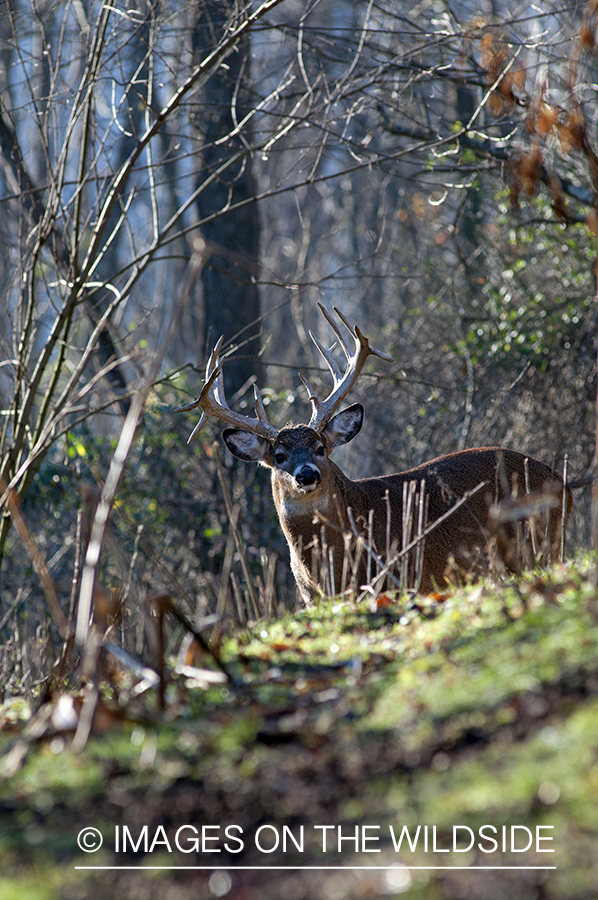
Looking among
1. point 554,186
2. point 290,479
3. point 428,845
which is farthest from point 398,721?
point 290,479

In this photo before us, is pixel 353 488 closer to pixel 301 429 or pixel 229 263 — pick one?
pixel 301 429

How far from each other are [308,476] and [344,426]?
1.10 metres

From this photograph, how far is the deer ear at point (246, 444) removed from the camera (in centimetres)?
820

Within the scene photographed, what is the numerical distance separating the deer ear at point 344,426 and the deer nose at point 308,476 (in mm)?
905

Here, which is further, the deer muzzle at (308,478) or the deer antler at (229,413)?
the deer antler at (229,413)

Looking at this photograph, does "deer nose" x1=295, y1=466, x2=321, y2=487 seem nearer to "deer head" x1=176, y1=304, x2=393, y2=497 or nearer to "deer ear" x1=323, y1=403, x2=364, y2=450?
"deer head" x1=176, y1=304, x2=393, y2=497

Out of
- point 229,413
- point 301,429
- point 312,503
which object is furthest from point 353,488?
point 229,413

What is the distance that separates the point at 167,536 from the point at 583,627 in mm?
8622

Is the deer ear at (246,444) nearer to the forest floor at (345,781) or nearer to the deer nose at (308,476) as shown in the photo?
the deer nose at (308,476)

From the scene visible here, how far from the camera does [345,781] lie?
2.88 meters

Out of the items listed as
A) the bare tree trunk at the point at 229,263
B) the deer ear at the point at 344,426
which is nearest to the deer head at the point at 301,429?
the deer ear at the point at 344,426

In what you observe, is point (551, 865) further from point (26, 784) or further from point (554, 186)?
point (554, 186)

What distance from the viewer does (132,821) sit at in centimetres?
286

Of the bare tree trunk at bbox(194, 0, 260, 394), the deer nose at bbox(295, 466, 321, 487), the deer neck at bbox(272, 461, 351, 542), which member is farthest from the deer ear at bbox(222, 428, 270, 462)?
the bare tree trunk at bbox(194, 0, 260, 394)
